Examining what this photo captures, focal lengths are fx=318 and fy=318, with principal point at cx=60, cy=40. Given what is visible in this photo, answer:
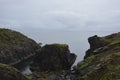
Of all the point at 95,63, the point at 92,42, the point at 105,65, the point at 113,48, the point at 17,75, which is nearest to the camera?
the point at 17,75

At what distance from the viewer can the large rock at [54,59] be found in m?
148

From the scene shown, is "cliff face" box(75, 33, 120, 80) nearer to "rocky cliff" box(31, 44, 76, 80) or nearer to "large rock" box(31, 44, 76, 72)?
"rocky cliff" box(31, 44, 76, 80)

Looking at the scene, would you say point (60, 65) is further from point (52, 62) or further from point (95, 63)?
point (95, 63)

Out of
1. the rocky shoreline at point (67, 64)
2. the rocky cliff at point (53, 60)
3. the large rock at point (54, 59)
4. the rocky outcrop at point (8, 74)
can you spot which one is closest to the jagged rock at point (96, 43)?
the rocky shoreline at point (67, 64)

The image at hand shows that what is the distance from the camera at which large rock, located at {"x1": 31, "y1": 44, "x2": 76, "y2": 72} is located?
147750 millimetres

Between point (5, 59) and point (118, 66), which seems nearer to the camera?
point (118, 66)

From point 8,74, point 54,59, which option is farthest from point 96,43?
point 8,74

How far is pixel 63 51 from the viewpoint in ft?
500

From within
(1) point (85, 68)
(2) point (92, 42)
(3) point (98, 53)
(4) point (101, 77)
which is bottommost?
(4) point (101, 77)

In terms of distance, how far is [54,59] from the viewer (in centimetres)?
14988

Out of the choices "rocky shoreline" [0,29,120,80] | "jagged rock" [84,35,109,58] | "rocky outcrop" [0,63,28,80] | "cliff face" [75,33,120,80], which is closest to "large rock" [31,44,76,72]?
"rocky shoreline" [0,29,120,80]

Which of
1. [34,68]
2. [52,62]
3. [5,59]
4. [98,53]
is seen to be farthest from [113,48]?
[5,59]

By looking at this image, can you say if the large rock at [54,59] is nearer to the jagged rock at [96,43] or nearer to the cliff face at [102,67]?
the jagged rock at [96,43]

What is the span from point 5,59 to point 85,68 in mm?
83781
